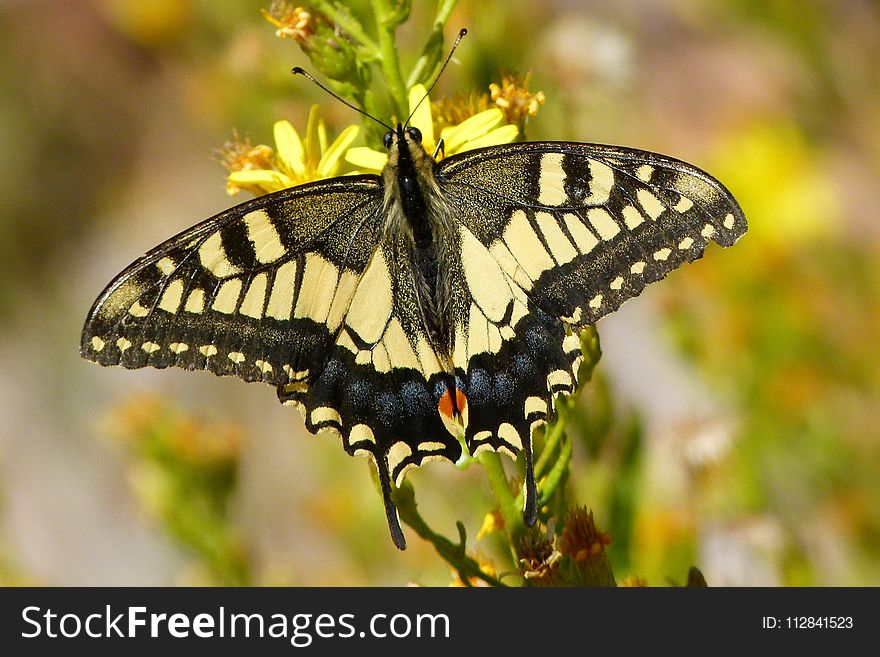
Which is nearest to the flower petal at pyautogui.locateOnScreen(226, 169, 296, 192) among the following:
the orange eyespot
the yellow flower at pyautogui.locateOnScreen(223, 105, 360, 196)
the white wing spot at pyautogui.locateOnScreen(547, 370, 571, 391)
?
the yellow flower at pyautogui.locateOnScreen(223, 105, 360, 196)

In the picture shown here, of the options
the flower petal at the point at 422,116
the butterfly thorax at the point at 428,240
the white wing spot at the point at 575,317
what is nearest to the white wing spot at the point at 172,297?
the butterfly thorax at the point at 428,240

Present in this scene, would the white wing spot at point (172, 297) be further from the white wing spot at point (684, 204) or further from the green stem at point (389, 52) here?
the white wing spot at point (684, 204)

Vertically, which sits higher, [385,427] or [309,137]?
[309,137]

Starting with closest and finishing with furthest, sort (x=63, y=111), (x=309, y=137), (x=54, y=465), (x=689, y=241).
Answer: (x=689, y=241)
(x=309, y=137)
(x=54, y=465)
(x=63, y=111)

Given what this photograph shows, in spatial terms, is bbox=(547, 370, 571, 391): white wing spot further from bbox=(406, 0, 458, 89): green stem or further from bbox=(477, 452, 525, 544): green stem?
bbox=(406, 0, 458, 89): green stem

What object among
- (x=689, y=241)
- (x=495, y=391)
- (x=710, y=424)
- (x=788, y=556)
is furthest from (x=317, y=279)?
(x=788, y=556)

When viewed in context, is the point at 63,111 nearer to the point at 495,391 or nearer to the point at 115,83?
the point at 115,83
